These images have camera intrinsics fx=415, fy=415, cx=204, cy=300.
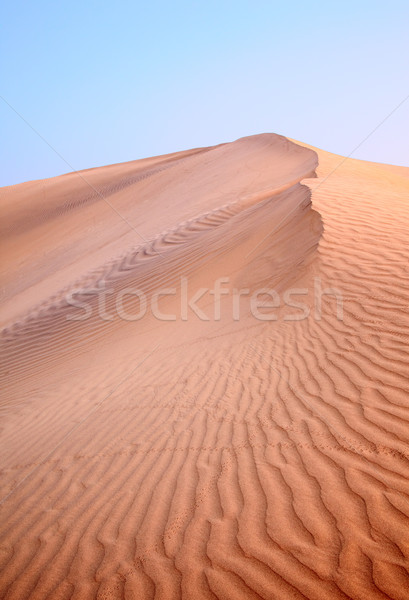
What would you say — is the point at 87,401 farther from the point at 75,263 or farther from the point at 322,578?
the point at 75,263

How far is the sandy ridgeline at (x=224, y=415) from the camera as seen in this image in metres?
2.37

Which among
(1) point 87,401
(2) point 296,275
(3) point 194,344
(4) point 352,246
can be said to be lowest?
(1) point 87,401

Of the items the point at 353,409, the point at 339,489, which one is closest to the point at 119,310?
the point at 353,409

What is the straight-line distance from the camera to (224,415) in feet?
12.7

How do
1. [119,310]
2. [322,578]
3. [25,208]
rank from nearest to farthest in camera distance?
[322,578]
[119,310]
[25,208]

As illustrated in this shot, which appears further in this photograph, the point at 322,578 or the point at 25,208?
the point at 25,208

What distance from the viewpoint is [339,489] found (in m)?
2.63

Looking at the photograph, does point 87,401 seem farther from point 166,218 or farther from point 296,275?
point 166,218

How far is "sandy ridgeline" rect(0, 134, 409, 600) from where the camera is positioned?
2373mm

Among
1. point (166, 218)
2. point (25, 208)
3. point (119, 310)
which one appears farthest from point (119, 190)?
point (119, 310)

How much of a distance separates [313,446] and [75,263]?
1069 centimetres

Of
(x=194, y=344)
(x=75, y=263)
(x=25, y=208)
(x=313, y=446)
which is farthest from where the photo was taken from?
(x=25, y=208)

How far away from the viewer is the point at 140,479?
328cm

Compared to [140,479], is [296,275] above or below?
above
